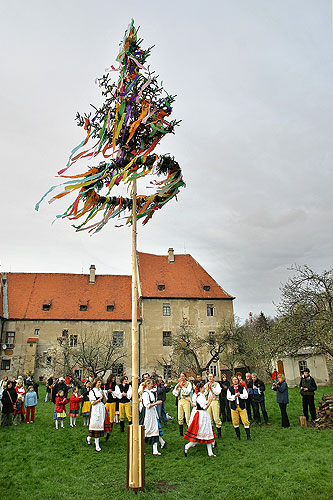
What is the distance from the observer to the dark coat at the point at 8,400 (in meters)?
14.9

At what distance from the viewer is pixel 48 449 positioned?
1209 cm

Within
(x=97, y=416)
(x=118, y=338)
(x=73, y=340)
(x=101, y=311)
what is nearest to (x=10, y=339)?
(x=73, y=340)

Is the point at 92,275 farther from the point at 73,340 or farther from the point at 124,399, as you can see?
the point at 124,399

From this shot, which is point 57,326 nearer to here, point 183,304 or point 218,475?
point 183,304

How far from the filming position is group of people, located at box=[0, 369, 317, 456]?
11.2 meters

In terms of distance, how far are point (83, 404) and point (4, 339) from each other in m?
25.5

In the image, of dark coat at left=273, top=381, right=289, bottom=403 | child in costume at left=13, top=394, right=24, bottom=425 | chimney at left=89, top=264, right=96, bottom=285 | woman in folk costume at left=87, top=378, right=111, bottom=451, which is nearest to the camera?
woman in folk costume at left=87, top=378, right=111, bottom=451

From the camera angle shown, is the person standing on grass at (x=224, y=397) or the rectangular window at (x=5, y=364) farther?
the rectangular window at (x=5, y=364)

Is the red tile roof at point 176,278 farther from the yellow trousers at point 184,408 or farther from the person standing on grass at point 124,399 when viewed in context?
the yellow trousers at point 184,408

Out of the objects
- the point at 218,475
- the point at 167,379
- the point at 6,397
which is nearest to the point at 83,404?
the point at 6,397

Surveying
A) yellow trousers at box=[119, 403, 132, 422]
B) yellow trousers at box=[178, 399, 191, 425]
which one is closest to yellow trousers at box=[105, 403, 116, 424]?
yellow trousers at box=[119, 403, 132, 422]

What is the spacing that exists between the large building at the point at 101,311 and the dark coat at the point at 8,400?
21.2m

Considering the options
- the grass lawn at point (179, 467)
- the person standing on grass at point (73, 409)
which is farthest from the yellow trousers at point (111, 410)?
the person standing on grass at point (73, 409)

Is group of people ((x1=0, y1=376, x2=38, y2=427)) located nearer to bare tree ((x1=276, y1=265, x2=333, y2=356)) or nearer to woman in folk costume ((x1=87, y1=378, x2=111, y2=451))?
woman in folk costume ((x1=87, y1=378, x2=111, y2=451))
